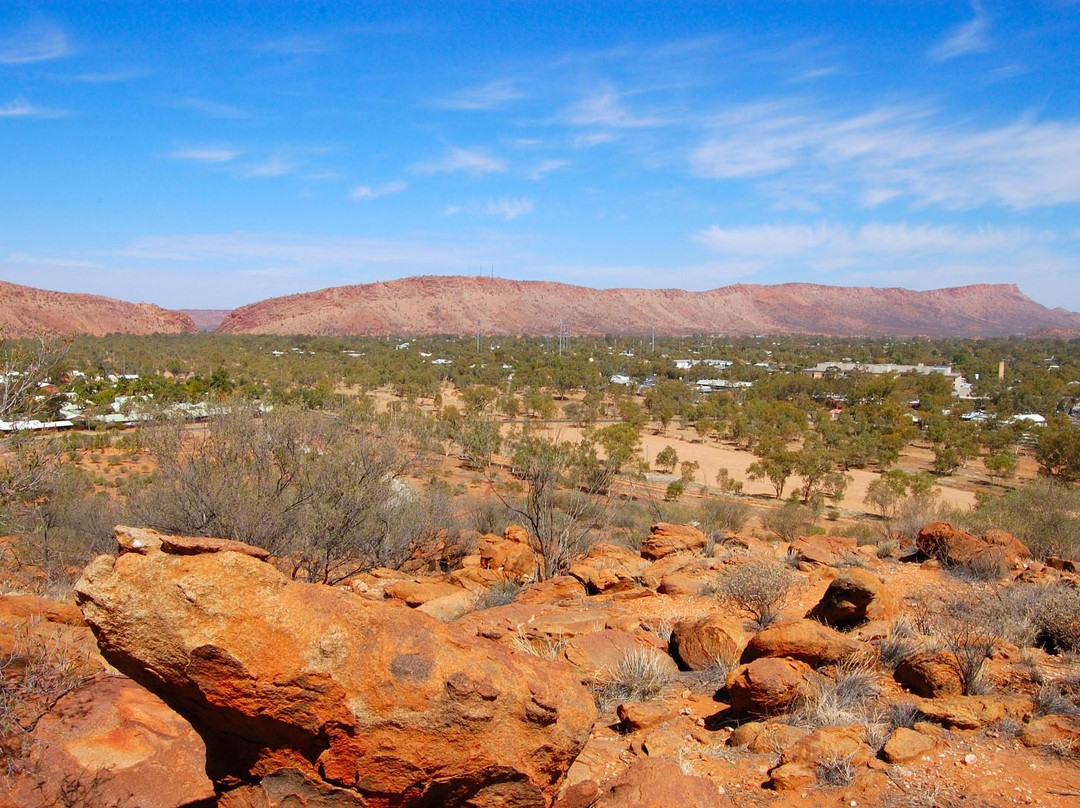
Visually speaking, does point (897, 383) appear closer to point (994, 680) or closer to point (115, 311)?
point (994, 680)

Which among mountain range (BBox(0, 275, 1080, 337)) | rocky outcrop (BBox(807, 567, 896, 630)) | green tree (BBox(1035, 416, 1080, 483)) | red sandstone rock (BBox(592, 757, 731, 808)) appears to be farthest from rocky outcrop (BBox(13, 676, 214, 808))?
mountain range (BBox(0, 275, 1080, 337))

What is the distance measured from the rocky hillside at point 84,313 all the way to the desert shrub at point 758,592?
103856 millimetres

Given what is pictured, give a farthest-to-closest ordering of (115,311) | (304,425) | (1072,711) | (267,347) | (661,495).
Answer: (115,311), (267,347), (661,495), (304,425), (1072,711)

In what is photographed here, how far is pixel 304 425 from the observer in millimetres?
13570

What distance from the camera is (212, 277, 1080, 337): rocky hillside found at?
457ft

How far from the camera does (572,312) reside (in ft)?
529

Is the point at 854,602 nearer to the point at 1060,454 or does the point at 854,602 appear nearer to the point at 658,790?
the point at 658,790

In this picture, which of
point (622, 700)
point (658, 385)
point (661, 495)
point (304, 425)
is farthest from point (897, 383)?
point (622, 700)

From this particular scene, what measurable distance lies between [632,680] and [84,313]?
12975 centimetres

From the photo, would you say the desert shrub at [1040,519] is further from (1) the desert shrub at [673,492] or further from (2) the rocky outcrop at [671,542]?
(1) the desert shrub at [673,492]

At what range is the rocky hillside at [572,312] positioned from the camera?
139 m

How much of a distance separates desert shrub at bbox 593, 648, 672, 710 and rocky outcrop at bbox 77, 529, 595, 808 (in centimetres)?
272

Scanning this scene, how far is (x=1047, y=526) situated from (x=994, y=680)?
1070 centimetres

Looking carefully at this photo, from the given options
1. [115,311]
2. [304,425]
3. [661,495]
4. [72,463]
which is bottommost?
[661,495]
